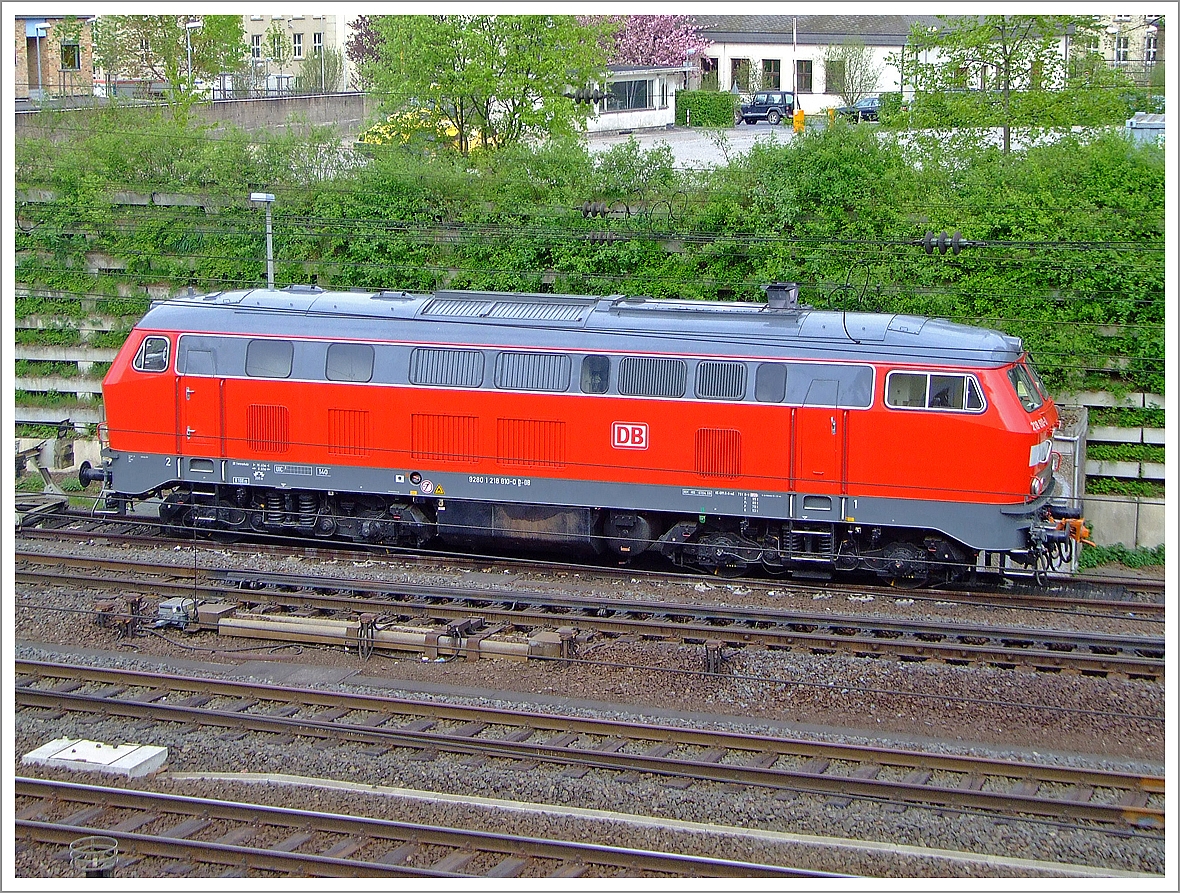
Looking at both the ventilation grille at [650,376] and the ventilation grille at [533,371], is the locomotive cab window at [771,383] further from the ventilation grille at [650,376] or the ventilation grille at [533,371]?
the ventilation grille at [533,371]

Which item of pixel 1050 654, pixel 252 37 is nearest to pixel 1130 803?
pixel 1050 654

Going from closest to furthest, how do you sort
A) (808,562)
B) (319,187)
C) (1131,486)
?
(808,562)
(1131,486)
(319,187)

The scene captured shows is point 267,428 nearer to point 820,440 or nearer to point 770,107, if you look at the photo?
point 820,440

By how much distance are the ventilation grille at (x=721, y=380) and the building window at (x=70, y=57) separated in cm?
2788

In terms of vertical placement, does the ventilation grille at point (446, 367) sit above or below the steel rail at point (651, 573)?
above

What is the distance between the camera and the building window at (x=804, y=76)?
48438 millimetres

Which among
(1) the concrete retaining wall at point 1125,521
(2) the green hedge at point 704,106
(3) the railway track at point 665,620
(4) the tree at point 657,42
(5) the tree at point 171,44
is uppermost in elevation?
(4) the tree at point 657,42

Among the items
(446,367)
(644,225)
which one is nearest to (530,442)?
(446,367)

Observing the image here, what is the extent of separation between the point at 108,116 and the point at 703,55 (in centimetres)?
2928

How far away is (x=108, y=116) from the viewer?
96.8 feet

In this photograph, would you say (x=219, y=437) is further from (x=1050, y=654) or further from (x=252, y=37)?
(x=252, y=37)

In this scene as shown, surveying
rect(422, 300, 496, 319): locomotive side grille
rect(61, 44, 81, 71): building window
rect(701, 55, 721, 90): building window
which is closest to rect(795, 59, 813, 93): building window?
rect(701, 55, 721, 90): building window

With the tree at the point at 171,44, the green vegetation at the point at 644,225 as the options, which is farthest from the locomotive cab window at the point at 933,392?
the tree at the point at 171,44

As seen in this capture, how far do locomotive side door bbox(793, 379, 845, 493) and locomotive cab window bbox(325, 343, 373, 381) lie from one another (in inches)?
237
